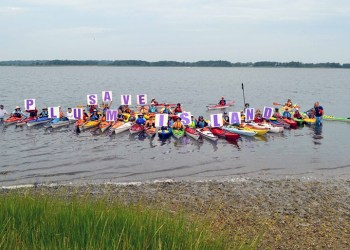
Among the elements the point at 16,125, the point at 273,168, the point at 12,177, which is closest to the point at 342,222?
the point at 273,168

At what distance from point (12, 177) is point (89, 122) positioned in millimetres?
13208

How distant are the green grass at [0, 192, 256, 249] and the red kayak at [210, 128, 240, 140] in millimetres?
19611

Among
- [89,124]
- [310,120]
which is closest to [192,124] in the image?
[89,124]

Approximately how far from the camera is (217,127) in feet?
94.6

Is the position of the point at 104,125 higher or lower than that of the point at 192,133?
higher

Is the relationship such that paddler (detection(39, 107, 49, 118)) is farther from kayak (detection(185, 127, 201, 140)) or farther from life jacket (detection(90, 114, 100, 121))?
kayak (detection(185, 127, 201, 140))

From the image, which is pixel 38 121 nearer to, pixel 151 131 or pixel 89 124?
pixel 89 124

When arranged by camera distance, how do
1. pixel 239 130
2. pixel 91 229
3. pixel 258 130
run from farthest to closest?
pixel 258 130
pixel 239 130
pixel 91 229

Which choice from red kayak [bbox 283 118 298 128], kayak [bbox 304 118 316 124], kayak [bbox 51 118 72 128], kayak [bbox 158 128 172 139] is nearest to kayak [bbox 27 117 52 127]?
kayak [bbox 51 118 72 128]

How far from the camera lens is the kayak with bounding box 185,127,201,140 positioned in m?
27.1

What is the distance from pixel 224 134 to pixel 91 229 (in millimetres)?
21570

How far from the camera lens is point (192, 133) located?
27.4 metres

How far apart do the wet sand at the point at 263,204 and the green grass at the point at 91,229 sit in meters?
1.48

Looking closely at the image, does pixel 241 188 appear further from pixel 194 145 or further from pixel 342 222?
pixel 194 145
